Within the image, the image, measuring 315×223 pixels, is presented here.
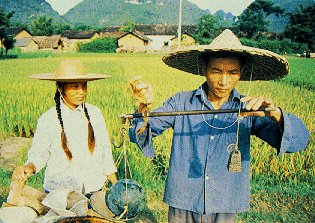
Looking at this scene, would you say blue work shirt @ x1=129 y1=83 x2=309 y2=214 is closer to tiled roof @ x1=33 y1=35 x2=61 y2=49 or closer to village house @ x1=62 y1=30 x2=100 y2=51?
tiled roof @ x1=33 y1=35 x2=61 y2=49

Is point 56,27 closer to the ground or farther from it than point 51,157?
farther from it

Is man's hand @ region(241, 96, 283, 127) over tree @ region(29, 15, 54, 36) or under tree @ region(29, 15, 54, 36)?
under

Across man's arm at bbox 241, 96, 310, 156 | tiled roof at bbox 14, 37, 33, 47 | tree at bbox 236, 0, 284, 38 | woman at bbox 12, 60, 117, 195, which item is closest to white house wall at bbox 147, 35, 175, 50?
tree at bbox 236, 0, 284, 38

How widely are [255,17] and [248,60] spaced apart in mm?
47169

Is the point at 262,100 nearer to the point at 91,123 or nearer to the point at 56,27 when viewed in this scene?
the point at 91,123

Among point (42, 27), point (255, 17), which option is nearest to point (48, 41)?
point (42, 27)

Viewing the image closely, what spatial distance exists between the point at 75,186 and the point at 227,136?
109 centimetres

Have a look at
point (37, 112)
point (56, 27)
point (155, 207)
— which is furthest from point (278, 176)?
point (56, 27)

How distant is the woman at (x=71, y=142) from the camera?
7.33 ft

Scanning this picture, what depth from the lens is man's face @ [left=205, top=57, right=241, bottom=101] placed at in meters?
1.74

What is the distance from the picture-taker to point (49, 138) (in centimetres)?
224

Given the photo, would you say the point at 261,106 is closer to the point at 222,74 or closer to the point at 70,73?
the point at 222,74

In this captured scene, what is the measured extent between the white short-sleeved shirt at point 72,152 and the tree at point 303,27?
35104mm

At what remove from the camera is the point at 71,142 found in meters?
2.29
